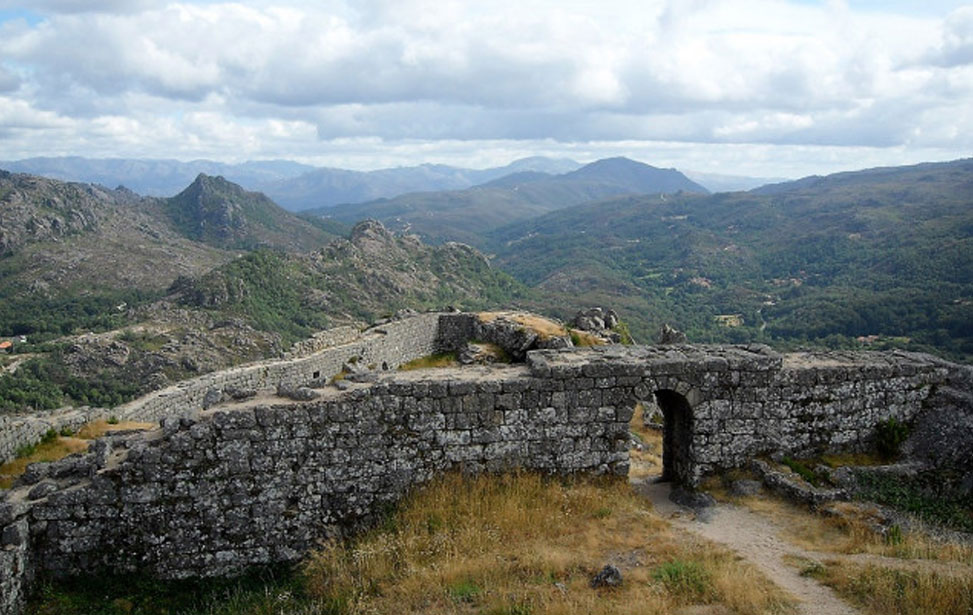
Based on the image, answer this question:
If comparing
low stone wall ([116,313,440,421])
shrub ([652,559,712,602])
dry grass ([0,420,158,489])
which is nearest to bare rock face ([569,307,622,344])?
low stone wall ([116,313,440,421])

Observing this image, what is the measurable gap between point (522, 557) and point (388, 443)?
301 cm

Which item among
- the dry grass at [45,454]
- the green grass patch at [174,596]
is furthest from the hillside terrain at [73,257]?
the green grass patch at [174,596]

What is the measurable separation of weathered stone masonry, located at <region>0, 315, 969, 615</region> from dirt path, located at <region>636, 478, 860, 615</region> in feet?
3.05

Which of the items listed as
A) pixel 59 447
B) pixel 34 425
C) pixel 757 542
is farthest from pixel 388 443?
pixel 34 425

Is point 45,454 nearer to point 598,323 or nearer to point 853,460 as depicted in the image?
point 853,460

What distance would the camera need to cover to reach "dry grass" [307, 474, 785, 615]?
27.0 feet

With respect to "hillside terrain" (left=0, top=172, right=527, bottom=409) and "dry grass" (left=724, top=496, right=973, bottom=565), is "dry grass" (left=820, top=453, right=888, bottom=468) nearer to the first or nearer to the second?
"dry grass" (left=724, top=496, right=973, bottom=565)

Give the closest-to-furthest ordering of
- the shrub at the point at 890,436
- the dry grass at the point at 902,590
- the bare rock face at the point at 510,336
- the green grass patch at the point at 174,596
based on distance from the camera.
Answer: the dry grass at the point at 902,590 → the green grass patch at the point at 174,596 → the shrub at the point at 890,436 → the bare rock face at the point at 510,336

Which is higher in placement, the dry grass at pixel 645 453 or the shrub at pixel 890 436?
the shrub at pixel 890 436

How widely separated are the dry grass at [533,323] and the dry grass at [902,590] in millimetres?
17457

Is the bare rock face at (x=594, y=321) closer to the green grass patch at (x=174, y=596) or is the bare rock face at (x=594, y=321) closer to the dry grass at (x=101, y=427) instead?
the dry grass at (x=101, y=427)

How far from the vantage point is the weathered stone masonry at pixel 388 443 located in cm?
1009

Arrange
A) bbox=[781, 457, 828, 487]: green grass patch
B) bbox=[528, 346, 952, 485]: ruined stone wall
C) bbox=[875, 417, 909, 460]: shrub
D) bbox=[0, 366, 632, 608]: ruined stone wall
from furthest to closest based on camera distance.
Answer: bbox=[875, 417, 909, 460]: shrub
bbox=[781, 457, 828, 487]: green grass patch
bbox=[528, 346, 952, 485]: ruined stone wall
bbox=[0, 366, 632, 608]: ruined stone wall

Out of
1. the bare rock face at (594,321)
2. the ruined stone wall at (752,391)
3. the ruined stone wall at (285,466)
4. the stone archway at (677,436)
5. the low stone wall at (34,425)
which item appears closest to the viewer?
the ruined stone wall at (285,466)
